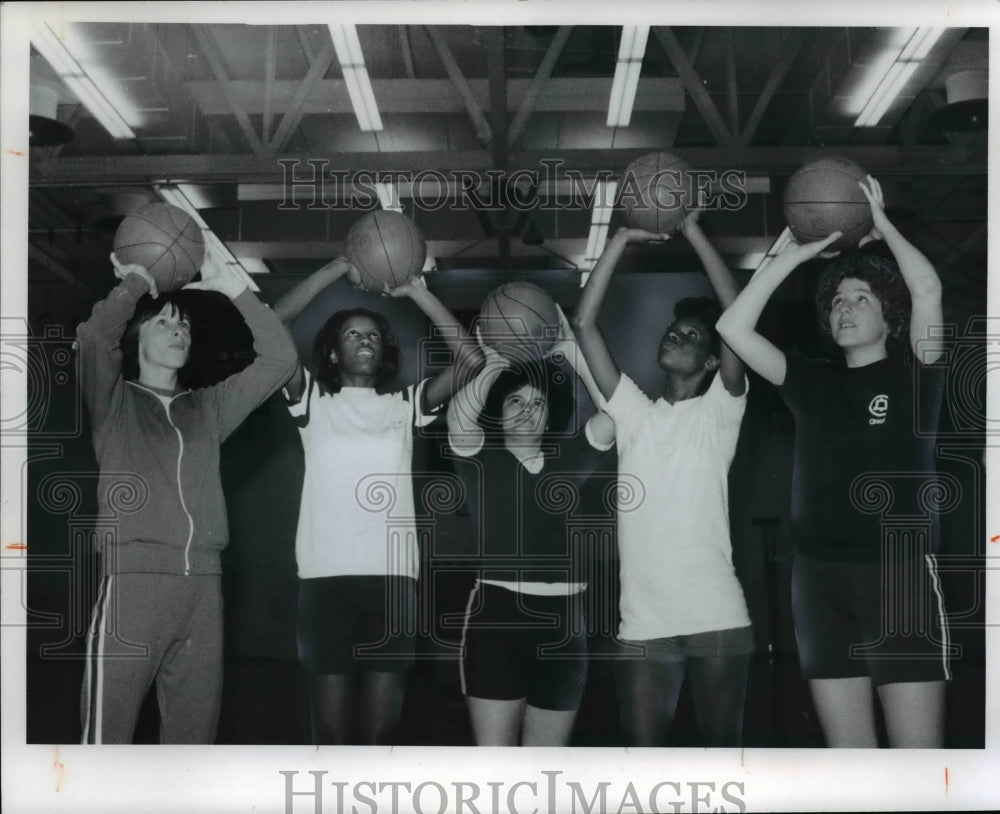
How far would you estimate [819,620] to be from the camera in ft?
10.7

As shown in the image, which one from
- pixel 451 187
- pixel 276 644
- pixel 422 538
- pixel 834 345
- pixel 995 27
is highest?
pixel 995 27

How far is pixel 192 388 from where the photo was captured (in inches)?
132

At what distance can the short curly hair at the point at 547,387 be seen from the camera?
3.29m

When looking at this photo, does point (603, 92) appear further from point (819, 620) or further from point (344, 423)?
point (819, 620)

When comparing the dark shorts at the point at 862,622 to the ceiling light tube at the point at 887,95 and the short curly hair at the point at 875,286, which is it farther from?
the ceiling light tube at the point at 887,95

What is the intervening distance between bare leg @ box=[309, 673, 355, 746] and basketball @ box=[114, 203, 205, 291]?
1431 mm

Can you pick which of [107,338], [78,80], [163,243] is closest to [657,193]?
[163,243]

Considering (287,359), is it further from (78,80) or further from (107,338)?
(78,80)

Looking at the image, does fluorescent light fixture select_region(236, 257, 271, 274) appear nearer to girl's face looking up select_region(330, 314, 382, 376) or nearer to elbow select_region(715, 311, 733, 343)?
girl's face looking up select_region(330, 314, 382, 376)

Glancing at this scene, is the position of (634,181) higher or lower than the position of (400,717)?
higher

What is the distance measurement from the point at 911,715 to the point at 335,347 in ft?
7.46

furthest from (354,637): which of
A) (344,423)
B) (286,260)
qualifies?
(286,260)

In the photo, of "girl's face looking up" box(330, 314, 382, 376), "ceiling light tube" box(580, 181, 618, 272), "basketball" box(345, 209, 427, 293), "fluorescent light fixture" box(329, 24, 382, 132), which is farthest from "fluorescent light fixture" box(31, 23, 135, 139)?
"ceiling light tube" box(580, 181, 618, 272)

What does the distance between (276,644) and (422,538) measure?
23.9 inches
